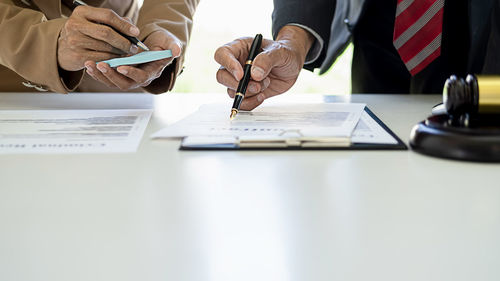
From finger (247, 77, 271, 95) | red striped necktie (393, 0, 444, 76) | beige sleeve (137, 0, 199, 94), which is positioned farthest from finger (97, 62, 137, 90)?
red striped necktie (393, 0, 444, 76)

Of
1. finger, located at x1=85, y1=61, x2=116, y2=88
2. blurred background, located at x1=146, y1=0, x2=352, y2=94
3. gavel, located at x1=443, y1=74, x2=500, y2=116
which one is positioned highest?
gavel, located at x1=443, y1=74, x2=500, y2=116

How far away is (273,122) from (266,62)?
159 mm

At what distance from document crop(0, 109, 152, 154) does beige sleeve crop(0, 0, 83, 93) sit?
122 mm

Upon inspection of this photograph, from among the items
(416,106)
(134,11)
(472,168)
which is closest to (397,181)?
(472,168)

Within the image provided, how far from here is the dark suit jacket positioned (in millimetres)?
1157

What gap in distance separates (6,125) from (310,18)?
71 centimetres

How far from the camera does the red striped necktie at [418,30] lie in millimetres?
1131

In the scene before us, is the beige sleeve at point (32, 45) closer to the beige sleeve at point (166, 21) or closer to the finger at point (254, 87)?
the beige sleeve at point (166, 21)

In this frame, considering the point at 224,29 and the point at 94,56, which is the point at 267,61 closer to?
the point at 94,56

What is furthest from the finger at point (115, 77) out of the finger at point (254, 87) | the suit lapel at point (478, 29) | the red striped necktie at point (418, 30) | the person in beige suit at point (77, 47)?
the suit lapel at point (478, 29)

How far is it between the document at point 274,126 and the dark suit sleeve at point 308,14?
297 millimetres

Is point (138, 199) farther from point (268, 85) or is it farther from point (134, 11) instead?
point (134, 11)

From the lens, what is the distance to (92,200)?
1.88 ft

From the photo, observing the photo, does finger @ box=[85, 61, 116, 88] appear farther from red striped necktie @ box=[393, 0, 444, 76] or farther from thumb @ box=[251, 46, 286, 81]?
red striped necktie @ box=[393, 0, 444, 76]
